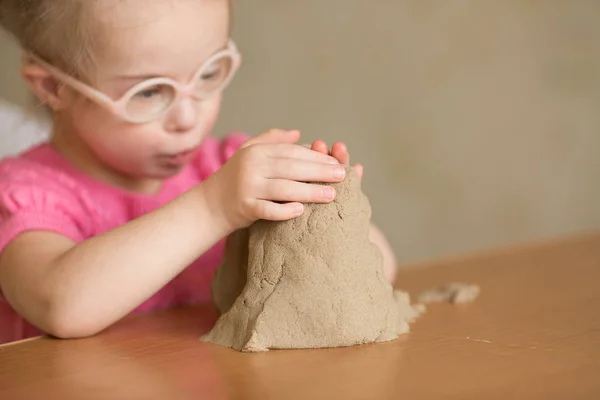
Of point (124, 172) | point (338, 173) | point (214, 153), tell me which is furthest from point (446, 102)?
point (338, 173)

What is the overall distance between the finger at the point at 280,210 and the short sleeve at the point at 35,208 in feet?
1.09

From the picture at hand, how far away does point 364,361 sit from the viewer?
72 cm

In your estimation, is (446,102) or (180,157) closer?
(180,157)

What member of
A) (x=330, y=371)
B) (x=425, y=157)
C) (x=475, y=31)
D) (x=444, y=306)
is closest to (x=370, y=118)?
(x=425, y=157)

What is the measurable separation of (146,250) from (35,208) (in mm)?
240

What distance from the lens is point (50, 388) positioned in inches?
27.3

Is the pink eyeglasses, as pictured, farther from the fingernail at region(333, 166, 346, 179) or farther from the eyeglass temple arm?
the fingernail at region(333, 166, 346, 179)

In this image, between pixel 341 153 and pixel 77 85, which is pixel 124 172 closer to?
pixel 77 85

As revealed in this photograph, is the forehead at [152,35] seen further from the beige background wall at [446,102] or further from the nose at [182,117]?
the beige background wall at [446,102]

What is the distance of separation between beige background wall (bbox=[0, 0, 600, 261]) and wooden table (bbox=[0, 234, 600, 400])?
1138mm

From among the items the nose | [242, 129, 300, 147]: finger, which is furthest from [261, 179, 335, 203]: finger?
the nose

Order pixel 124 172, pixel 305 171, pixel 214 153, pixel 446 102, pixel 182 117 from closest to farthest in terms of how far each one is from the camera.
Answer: pixel 305 171
pixel 182 117
pixel 124 172
pixel 214 153
pixel 446 102

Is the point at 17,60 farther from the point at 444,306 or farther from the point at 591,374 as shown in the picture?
the point at 591,374

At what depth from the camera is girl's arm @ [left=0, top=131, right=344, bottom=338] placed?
84 cm
